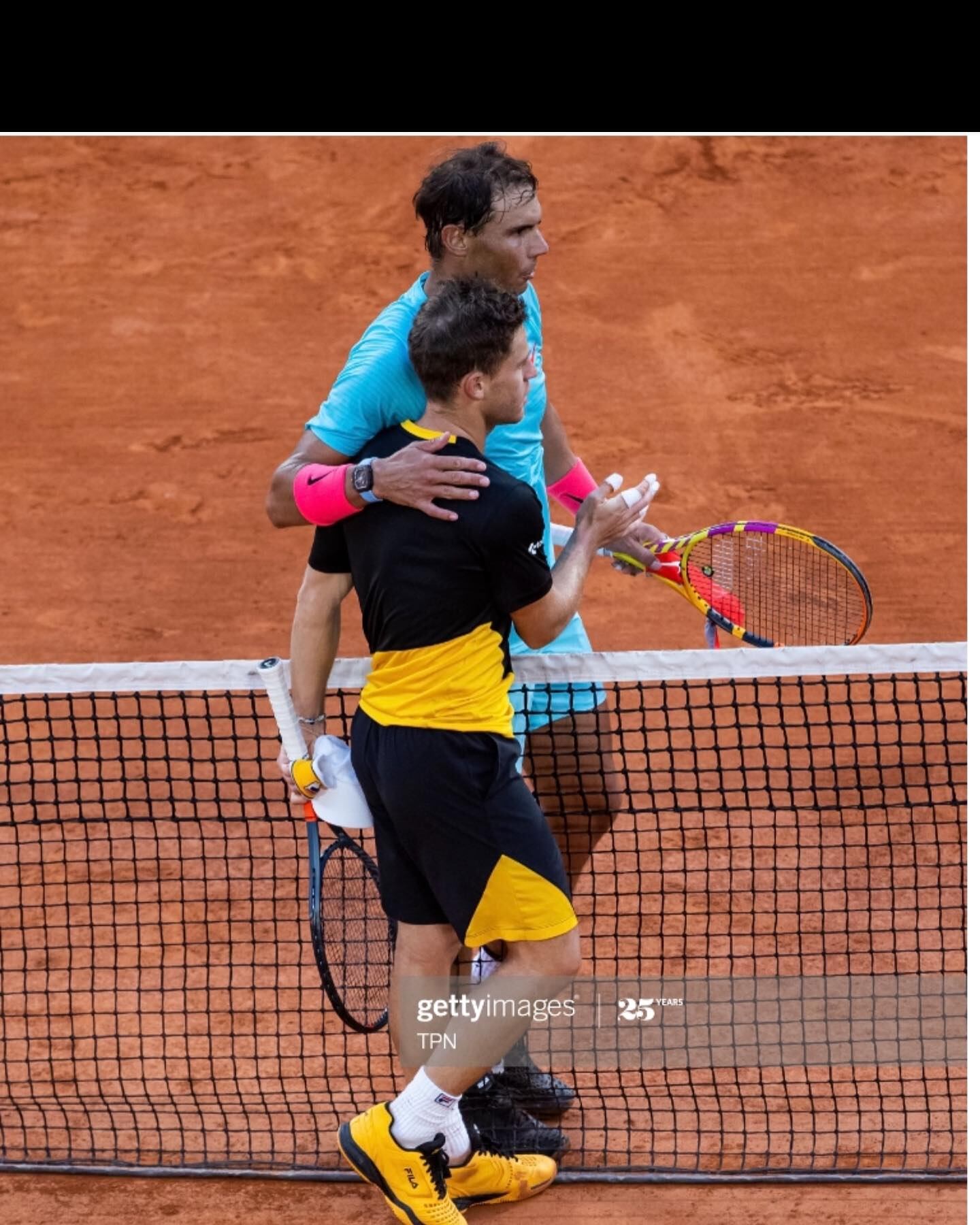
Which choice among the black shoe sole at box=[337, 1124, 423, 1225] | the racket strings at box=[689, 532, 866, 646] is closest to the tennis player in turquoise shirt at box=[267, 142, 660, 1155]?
the racket strings at box=[689, 532, 866, 646]

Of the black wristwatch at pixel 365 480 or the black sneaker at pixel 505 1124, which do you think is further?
the black sneaker at pixel 505 1124

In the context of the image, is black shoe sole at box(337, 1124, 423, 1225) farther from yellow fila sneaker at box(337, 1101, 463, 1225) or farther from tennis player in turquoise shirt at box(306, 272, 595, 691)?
tennis player in turquoise shirt at box(306, 272, 595, 691)

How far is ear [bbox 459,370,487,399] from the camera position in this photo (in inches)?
153

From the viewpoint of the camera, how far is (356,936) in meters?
4.92

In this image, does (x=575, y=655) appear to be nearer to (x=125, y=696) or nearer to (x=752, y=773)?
(x=752, y=773)

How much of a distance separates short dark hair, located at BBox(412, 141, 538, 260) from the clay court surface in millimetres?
3305

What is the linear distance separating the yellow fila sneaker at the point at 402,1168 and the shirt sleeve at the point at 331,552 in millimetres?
1364

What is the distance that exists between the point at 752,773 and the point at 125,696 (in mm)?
2602

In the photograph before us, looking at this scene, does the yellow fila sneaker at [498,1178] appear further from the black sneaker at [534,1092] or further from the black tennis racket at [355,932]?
the black tennis racket at [355,932]

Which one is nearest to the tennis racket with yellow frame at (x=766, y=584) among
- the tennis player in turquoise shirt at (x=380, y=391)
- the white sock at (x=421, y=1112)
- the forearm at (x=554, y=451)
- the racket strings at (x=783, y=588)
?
the racket strings at (x=783, y=588)

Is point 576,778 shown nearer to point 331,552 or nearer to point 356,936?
point 356,936

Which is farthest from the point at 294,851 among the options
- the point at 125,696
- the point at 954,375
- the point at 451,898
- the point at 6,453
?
the point at 954,375

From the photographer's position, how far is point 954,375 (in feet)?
31.3

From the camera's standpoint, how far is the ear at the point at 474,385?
12.8 ft
